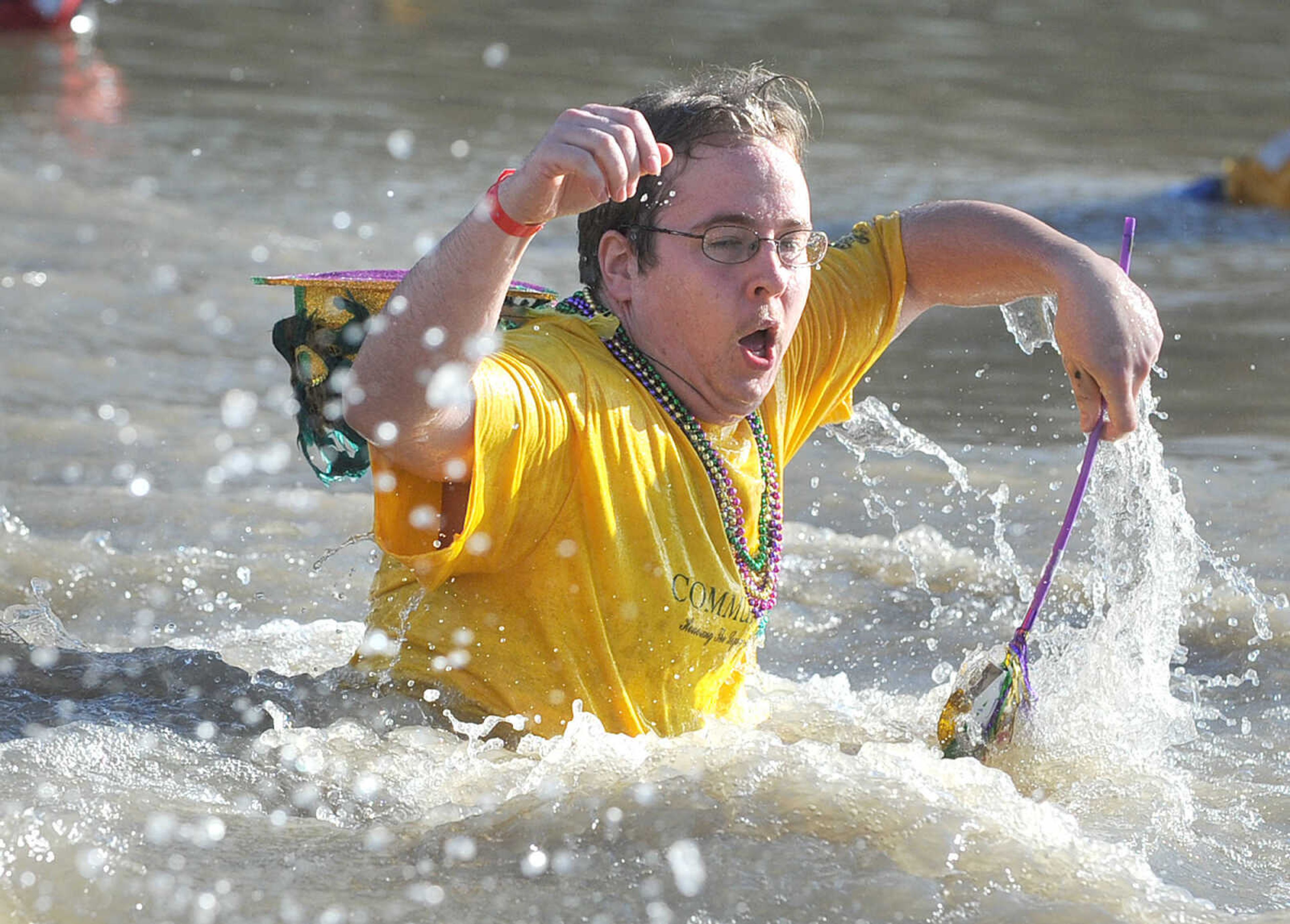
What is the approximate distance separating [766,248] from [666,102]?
341 mm

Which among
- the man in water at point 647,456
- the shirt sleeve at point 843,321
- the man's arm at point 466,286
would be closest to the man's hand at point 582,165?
the man's arm at point 466,286

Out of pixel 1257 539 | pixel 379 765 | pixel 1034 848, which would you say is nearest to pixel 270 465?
pixel 379 765

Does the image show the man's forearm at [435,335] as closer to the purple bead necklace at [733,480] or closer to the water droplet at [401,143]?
the purple bead necklace at [733,480]

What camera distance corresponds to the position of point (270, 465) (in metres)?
5.87

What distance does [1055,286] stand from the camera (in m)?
3.54

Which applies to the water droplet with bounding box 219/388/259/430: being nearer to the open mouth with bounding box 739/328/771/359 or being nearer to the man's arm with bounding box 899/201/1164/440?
the man's arm with bounding box 899/201/1164/440

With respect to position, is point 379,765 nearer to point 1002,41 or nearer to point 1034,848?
point 1034,848

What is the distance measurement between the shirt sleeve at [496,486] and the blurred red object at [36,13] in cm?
1302

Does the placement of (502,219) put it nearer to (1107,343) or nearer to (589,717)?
(589,717)

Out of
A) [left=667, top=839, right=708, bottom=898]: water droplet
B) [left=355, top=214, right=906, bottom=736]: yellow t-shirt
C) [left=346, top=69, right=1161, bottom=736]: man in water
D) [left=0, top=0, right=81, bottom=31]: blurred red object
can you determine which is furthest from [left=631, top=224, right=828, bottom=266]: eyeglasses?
[left=0, top=0, right=81, bottom=31]: blurred red object

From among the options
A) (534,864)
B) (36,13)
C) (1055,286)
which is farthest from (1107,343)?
(36,13)

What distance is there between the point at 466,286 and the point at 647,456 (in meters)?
0.65

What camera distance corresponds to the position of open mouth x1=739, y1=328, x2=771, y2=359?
10.6 ft

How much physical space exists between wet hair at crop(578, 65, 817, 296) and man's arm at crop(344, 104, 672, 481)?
0.54m
